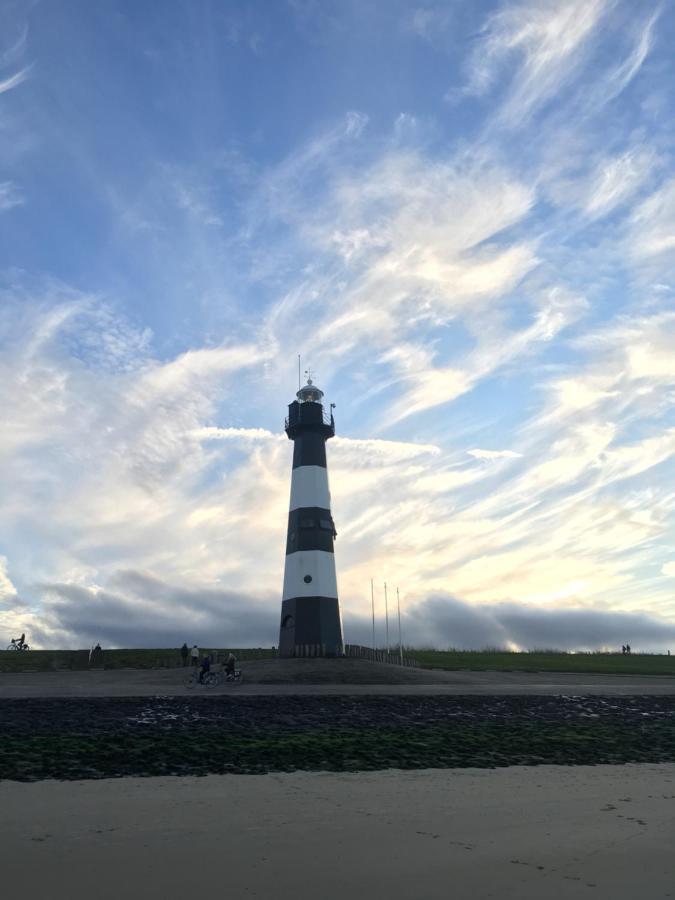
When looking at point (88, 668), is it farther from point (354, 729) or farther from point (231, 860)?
point (231, 860)

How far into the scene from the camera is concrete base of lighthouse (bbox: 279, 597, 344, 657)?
47.0 metres

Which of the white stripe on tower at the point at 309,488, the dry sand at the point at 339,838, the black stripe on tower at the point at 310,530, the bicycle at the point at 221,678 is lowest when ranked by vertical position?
the dry sand at the point at 339,838

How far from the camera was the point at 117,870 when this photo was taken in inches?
297

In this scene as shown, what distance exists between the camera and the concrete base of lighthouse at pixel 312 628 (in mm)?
47031

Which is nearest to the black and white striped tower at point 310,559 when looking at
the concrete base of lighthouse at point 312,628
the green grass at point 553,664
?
the concrete base of lighthouse at point 312,628

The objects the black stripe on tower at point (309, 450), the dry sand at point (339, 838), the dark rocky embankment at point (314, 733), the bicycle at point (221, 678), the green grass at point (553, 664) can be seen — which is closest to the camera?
the dry sand at point (339, 838)

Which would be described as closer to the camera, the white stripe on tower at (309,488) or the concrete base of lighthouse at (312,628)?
the concrete base of lighthouse at (312,628)

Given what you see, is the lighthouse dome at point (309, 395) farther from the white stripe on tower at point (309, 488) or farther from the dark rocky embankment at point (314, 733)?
the dark rocky embankment at point (314, 733)

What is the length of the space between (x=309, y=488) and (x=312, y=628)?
1008 centimetres

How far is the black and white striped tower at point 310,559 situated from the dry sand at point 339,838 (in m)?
34.9

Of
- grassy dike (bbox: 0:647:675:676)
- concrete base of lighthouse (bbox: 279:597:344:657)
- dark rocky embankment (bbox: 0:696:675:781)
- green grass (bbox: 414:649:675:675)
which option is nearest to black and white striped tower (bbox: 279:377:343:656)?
concrete base of lighthouse (bbox: 279:597:344:657)

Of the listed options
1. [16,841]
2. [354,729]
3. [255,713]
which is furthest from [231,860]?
[255,713]

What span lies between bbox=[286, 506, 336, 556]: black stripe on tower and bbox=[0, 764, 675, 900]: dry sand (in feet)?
119

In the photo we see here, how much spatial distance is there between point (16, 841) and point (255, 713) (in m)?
15.4
